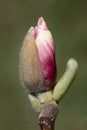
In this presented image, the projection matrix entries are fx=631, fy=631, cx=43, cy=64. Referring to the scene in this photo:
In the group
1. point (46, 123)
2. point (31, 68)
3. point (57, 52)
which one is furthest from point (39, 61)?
point (57, 52)

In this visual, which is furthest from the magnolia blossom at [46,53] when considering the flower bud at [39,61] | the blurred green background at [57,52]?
the blurred green background at [57,52]

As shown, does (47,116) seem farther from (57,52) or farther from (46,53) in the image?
(57,52)

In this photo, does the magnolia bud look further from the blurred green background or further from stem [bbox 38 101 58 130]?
the blurred green background

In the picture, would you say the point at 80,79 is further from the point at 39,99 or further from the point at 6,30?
the point at 39,99

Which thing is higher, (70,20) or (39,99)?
(39,99)

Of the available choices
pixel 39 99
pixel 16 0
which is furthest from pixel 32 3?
pixel 39 99

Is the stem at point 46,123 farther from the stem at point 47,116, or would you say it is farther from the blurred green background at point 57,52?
the blurred green background at point 57,52
